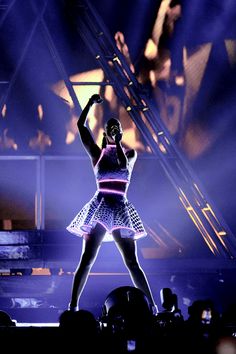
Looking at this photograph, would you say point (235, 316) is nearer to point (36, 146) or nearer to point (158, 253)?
point (158, 253)

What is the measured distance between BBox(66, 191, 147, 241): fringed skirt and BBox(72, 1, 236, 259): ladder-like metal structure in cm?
260

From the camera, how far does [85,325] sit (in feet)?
8.75

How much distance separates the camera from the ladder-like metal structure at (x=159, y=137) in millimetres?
6510

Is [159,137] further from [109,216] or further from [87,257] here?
[87,257]

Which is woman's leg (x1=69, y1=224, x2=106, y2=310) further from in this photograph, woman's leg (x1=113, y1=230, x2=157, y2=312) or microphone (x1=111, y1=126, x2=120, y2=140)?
microphone (x1=111, y1=126, x2=120, y2=140)

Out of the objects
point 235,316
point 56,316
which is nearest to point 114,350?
point 235,316

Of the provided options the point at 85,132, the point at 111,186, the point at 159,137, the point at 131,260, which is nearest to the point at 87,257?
the point at 131,260

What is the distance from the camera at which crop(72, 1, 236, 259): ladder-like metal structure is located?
651 cm

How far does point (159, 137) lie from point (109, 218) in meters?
3.03

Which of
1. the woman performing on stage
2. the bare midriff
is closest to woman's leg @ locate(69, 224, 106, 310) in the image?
the woman performing on stage

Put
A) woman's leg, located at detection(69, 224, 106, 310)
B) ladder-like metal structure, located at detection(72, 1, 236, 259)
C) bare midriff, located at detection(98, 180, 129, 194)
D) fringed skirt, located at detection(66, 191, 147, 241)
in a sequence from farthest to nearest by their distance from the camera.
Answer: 1. ladder-like metal structure, located at detection(72, 1, 236, 259)
2. bare midriff, located at detection(98, 180, 129, 194)
3. fringed skirt, located at detection(66, 191, 147, 241)
4. woman's leg, located at detection(69, 224, 106, 310)

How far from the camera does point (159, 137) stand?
22.4ft

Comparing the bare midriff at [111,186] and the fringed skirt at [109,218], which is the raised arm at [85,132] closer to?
the bare midriff at [111,186]

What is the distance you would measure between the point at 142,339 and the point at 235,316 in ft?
3.27
